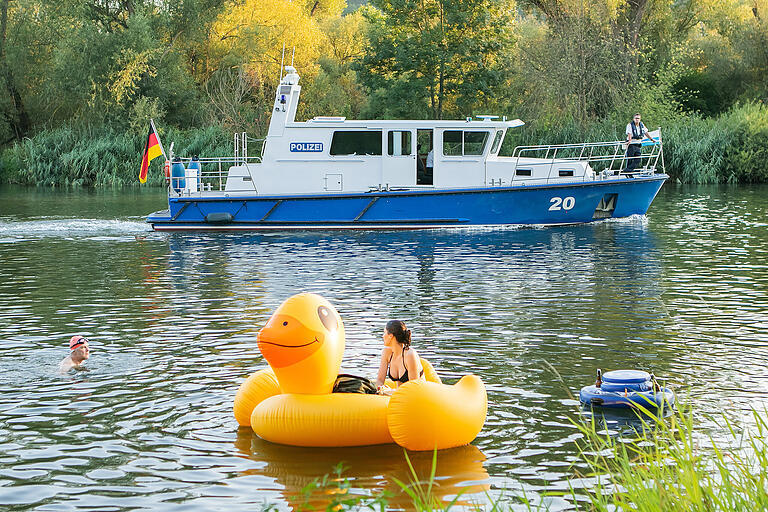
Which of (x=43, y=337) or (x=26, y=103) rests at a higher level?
(x=26, y=103)

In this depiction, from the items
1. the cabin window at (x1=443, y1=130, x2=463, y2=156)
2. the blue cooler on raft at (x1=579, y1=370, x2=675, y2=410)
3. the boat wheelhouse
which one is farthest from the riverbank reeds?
the blue cooler on raft at (x1=579, y1=370, x2=675, y2=410)

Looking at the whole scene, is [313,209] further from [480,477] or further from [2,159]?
[2,159]

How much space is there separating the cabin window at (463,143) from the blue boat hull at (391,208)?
1085 mm

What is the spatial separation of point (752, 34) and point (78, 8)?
3371 centimetres

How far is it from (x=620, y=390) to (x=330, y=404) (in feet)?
9.25

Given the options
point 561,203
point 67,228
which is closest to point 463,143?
point 561,203

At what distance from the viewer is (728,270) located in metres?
19.7

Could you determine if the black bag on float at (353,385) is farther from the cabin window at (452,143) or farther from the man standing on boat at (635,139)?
the man standing on boat at (635,139)

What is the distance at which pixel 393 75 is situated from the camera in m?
51.2

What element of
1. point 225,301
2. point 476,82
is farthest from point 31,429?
point 476,82

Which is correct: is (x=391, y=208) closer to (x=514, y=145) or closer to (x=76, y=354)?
(x=76, y=354)

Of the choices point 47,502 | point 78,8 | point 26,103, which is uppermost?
point 78,8

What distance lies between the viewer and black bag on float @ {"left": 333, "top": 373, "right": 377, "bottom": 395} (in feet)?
31.4

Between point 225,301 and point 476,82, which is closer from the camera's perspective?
point 225,301
